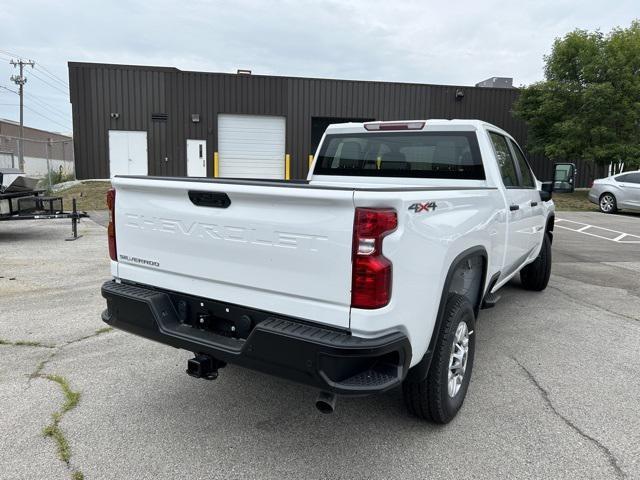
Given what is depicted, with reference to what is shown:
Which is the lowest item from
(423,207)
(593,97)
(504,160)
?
(423,207)

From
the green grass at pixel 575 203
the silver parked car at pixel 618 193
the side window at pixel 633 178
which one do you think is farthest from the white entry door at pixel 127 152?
the side window at pixel 633 178

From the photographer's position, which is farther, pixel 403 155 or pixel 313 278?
pixel 403 155

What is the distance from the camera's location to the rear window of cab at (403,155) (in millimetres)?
A: 4098

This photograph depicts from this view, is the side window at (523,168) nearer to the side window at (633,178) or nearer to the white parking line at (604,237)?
the white parking line at (604,237)

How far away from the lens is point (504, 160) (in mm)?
4430

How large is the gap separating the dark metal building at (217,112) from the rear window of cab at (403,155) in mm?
19448

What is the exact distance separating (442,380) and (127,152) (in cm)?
2267

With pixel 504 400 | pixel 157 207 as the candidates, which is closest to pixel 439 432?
pixel 504 400

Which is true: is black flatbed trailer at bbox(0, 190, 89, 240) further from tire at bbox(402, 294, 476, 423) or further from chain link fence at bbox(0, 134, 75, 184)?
tire at bbox(402, 294, 476, 423)

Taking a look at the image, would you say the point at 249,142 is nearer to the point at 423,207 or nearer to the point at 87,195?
the point at 87,195

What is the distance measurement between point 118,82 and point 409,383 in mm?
23051

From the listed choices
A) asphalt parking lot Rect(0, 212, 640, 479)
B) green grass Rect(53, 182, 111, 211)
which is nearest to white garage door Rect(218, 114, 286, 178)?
green grass Rect(53, 182, 111, 211)

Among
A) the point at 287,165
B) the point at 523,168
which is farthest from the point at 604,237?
the point at 287,165

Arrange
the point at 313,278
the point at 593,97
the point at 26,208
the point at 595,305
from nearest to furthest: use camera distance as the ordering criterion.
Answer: the point at 313,278
the point at 595,305
the point at 26,208
the point at 593,97
